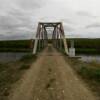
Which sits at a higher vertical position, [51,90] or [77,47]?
[51,90]

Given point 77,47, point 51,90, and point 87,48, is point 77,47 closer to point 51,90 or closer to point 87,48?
point 87,48

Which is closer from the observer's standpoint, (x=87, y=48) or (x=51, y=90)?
(x=51, y=90)

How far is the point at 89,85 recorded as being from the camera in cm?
880

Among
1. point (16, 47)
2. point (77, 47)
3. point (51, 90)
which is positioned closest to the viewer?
point (51, 90)

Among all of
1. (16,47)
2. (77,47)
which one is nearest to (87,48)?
(77,47)

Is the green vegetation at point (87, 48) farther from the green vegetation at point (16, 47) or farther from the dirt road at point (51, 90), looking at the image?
the dirt road at point (51, 90)

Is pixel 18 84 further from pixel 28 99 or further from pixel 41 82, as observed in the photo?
pixel 28 99

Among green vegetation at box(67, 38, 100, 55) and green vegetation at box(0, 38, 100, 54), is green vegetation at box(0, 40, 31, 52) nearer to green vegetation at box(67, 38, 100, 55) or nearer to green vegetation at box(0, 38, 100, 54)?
green vegetation at box(0, 38, 100, 54)

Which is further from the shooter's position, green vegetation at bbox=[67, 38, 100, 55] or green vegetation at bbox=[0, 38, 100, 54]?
green vegetation at bbox=[0, 38, 100, 54]

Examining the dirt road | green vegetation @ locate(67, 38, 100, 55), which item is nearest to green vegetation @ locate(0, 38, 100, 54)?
green vegetation @ locate(67, 38, 100, 55)

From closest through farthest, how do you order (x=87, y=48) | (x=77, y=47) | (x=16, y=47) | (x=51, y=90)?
1. (x=51, y=90)
2. (x=87, y=48)
3. (x=77, y=47)
4. (x=16, y=47)

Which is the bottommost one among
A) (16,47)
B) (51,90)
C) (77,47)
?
(16,47)

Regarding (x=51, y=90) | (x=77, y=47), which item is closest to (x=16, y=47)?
(x=77, y=47)

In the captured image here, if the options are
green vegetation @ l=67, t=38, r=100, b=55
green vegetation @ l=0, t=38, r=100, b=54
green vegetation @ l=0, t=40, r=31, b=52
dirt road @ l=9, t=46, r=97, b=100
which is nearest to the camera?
dirt road @ l=9, t=46, r=97, b=100
